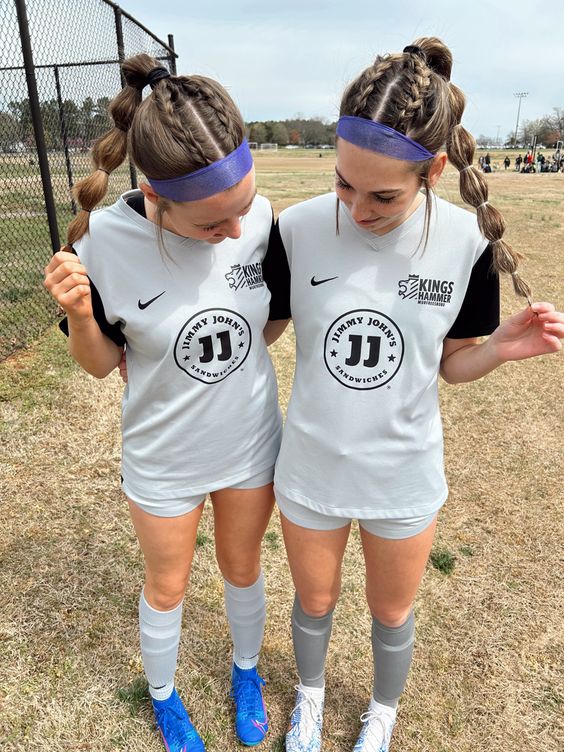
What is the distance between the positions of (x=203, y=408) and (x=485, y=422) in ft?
10.4

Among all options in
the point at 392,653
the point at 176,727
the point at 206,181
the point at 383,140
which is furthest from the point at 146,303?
the point at 176,727

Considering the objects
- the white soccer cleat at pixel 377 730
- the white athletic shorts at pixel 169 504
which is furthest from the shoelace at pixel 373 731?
the white athletic shorts at pixel 169 504

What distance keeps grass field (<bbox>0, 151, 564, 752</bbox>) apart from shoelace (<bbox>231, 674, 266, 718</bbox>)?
0.08m

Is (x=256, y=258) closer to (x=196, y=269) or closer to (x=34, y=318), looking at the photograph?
(x=196, y=269)

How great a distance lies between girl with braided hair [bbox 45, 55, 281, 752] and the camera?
133cm

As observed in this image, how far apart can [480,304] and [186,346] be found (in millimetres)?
755

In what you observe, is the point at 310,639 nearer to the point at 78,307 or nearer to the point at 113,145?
the point at 78,307

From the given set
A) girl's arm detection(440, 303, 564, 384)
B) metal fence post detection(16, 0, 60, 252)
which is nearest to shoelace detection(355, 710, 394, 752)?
girl's arm detection(440, 303, 564, 384)

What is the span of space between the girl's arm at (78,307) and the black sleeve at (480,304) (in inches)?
36.0

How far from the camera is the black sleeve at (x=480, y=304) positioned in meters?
1.46

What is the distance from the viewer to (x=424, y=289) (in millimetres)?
1443

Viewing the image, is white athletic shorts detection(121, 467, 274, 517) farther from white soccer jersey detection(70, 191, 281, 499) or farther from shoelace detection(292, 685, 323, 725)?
shoelace detection(292, 685, 323, 725)

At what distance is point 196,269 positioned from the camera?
1.51m

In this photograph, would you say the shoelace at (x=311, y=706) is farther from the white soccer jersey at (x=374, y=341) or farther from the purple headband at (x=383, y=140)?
the purple headband at (x=383, y=140)
